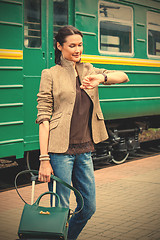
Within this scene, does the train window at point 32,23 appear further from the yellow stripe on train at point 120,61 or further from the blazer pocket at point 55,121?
the blazer pocket at point 55,121

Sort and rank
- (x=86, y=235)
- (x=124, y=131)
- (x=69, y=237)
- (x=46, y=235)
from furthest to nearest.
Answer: (x=124, y=131), (x=86, y=235), (x=69, y=237), (x=46, y=235)

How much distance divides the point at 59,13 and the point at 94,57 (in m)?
1.07

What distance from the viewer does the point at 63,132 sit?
12.2 feet

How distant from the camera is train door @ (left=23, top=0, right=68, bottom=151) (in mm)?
7188

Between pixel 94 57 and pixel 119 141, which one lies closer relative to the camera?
pixel 94 57

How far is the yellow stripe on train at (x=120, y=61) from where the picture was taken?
841cm

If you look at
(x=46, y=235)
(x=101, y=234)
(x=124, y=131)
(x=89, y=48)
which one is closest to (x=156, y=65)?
(x=124, y=131)

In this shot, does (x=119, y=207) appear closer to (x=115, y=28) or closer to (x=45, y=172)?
(x=45, y=172)

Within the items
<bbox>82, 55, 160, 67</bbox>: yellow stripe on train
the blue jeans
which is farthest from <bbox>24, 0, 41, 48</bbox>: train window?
the blue jeans

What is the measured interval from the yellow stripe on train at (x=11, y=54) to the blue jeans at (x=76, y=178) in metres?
3.31

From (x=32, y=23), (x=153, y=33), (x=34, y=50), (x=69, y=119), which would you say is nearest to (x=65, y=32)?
(x=69, y=119)

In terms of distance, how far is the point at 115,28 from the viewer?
360 inches

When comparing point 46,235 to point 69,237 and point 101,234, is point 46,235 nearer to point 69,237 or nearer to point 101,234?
point 69,237

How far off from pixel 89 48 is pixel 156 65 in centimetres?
255
